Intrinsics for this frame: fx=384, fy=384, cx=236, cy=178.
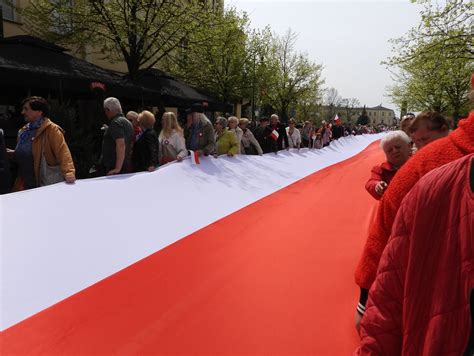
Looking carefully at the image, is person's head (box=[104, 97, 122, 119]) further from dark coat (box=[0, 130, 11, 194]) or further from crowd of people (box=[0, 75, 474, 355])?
crowd of people (box=[0, 75, 474, 355])

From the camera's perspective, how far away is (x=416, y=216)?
40.3 inches

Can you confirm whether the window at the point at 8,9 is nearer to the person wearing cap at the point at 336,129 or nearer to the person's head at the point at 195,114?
the person's head at the point at 195,114

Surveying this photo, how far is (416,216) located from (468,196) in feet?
0.45

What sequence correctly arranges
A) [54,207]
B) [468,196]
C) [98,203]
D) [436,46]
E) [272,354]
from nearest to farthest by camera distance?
[468,196], [272,354], [54,207], [98,203], [436,46]

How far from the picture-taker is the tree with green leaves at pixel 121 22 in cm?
1199

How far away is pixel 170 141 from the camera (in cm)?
580

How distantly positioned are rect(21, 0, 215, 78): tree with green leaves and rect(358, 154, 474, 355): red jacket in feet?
40.4

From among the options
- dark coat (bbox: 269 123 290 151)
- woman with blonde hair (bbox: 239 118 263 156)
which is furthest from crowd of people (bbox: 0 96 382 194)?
dark coat (bbox: 269 123 290 151)

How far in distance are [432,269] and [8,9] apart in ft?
55.9

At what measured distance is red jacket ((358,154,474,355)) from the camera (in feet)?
3.12

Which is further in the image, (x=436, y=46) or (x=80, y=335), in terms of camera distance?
(x=436, y=46)

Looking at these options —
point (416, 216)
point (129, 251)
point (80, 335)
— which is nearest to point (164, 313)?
point (80, 335)

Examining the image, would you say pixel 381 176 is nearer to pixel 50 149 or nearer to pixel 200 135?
pixel 50 149

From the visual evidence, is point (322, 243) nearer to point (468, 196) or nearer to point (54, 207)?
point (54, 207)
